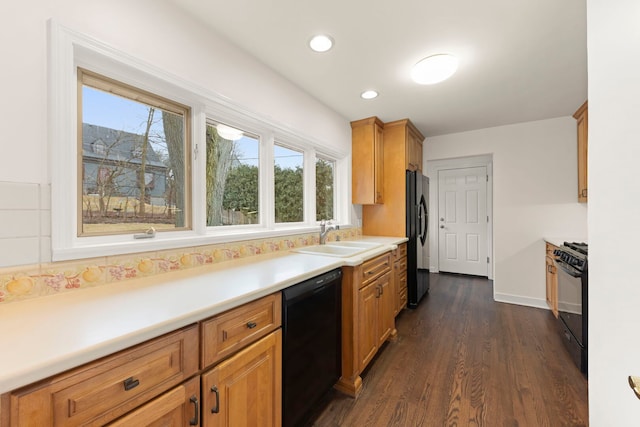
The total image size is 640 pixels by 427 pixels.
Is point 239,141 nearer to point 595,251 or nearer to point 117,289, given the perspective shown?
point 117,289

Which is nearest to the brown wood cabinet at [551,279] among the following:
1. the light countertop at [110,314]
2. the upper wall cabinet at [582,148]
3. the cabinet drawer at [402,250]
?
the upper wall cabinet at [582,148]

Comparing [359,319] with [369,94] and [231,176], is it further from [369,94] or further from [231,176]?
[369,94]

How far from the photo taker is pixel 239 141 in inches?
79.4

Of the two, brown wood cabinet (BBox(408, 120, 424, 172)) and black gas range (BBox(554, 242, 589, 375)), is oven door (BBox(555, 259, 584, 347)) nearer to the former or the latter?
black gas range (BBox(554, 242, 589, 375))

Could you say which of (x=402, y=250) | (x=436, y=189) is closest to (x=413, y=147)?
(x=402, y=250)

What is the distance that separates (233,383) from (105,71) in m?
1.51

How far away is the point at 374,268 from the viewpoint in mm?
2113

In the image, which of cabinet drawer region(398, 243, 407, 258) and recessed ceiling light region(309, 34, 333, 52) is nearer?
recessed ceiling light region(309, 34, 333, 52)

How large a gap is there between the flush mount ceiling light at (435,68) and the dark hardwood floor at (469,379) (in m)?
2.28

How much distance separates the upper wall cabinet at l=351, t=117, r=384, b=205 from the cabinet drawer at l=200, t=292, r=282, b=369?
223 cm

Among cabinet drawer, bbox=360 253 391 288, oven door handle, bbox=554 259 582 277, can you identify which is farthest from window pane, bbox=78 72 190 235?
oven door handle, bbox=554 259 582 277

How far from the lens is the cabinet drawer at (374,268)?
6.44 ft

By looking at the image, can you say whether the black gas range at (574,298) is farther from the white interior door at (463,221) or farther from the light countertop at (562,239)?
the white interior door at (463,221)

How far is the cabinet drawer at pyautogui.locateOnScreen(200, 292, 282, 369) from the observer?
94 centimetres
